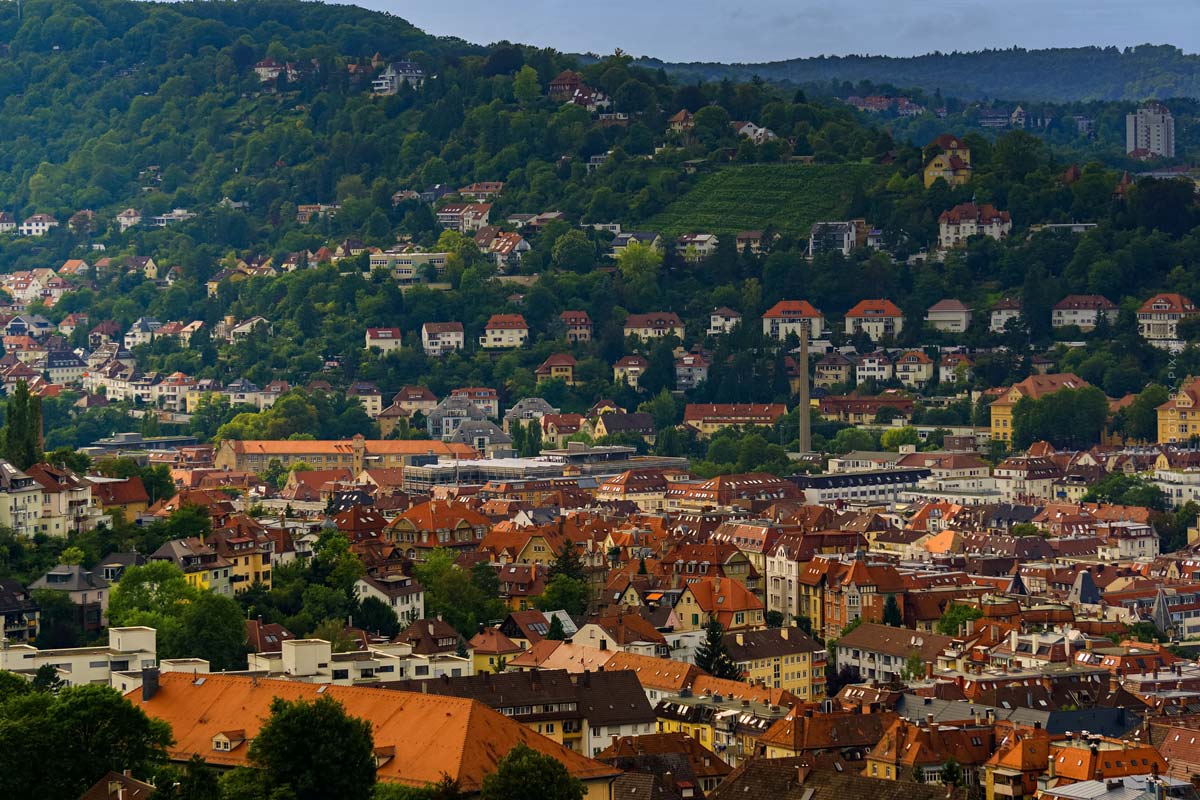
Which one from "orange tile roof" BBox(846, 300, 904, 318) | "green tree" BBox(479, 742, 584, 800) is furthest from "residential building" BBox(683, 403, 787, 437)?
"green tree" BBox(479, 742, 584, 800)

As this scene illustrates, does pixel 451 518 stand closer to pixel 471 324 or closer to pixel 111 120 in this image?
pixel 471 324

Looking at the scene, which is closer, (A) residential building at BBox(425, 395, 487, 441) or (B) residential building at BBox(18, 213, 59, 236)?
(A) residential building at BBox(425, 395, 487, 441)

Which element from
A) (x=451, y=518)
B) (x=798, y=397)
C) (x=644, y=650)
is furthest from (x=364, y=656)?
(x=798, y=397)

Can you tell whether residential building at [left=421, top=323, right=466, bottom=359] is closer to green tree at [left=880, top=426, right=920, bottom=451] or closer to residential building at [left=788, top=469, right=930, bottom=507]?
green tree at [left=880, top=426, right=920, bottom=451]

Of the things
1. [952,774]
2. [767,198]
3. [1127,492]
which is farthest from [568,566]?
[767,198]

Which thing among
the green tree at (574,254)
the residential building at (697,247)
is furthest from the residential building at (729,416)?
the green tree at (574,254)
